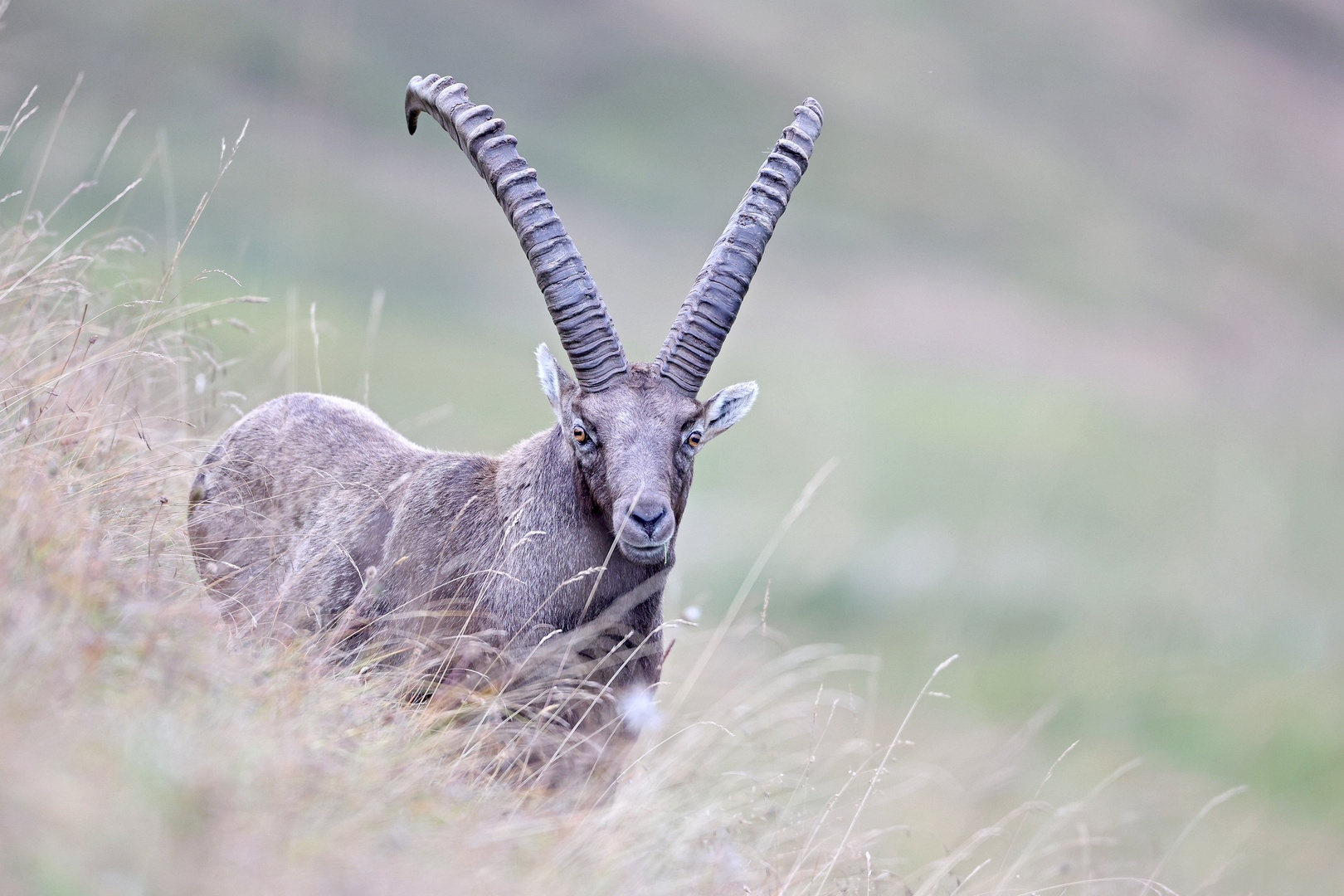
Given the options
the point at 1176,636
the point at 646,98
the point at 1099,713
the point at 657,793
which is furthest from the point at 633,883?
the point at 646,98

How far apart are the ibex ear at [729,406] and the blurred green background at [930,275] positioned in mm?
21989

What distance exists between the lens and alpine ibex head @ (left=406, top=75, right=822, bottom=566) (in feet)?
21.0

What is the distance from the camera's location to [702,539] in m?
52.7

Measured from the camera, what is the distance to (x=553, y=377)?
6.88 metres

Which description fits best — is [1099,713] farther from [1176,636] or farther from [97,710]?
[97,710]

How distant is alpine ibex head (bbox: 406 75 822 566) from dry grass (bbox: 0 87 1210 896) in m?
1.12

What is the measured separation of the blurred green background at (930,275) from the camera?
4962 cm

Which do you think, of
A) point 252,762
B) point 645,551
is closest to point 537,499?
point 645,551

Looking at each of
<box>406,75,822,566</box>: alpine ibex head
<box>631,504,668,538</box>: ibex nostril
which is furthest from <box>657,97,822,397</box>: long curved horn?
<box>631,504,668,538</box>: ibex nostril

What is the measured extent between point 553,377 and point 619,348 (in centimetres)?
50

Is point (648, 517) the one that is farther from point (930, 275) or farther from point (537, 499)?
point (930, 275)

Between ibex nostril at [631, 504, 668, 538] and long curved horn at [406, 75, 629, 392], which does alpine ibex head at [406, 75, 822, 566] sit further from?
ibex nostril at [631, 504, 668, 538]

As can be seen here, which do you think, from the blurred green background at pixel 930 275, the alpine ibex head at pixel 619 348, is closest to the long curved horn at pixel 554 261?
the alpine ibex head at pixel 619 348

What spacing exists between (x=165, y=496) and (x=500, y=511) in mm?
1809
